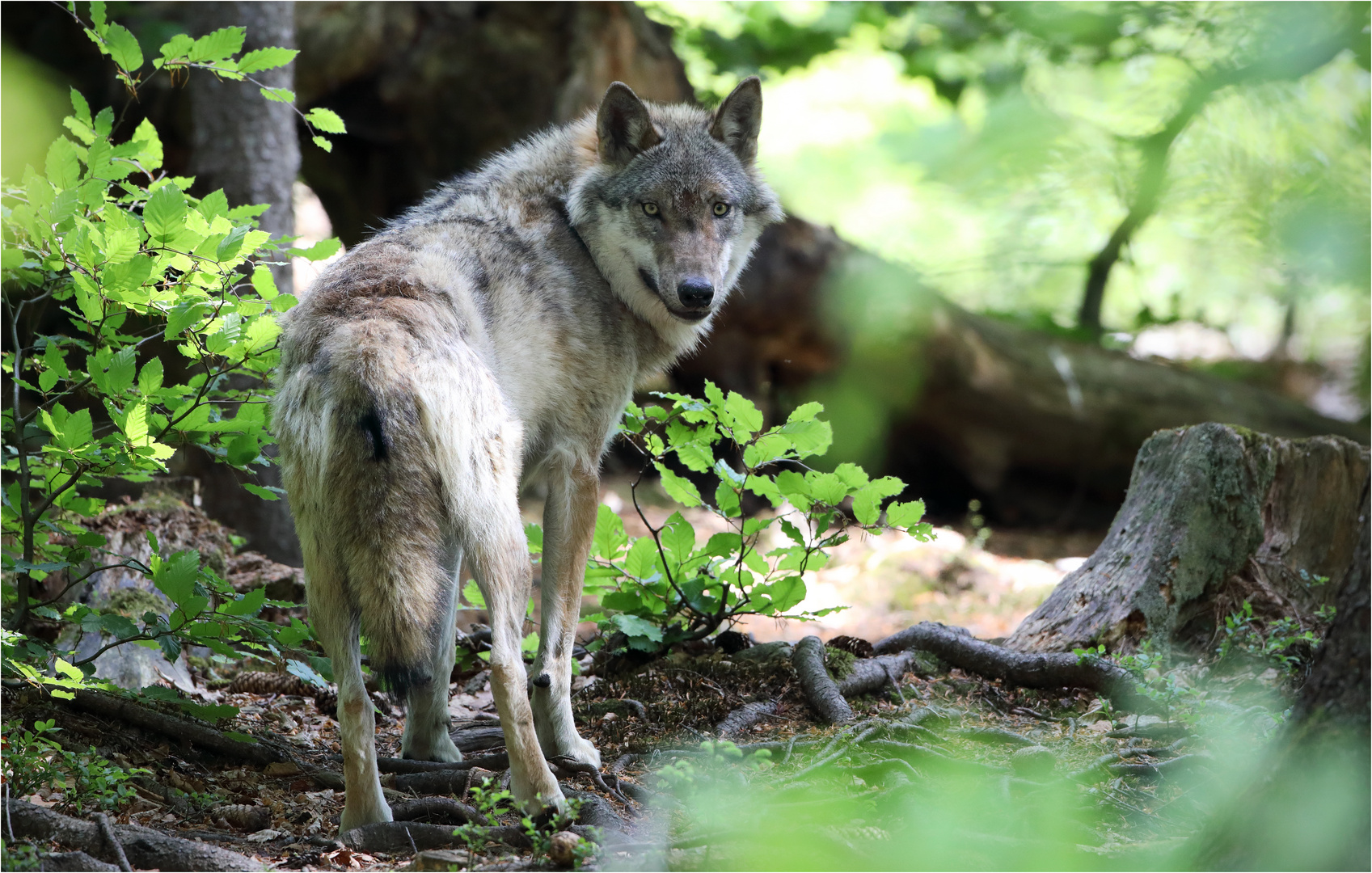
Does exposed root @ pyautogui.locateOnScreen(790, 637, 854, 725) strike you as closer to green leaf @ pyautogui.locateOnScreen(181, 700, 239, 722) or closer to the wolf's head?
the wolf's head

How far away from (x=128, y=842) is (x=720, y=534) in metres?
2.38

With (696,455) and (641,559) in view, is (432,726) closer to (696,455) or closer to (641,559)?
(641,559)

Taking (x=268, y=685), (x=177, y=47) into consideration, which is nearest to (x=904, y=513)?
(x=268, y=685)

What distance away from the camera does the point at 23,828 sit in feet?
8.30

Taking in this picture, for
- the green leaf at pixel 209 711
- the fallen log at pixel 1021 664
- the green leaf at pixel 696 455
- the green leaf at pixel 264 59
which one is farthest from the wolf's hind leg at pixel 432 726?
the fallen log at pixel 1021 664

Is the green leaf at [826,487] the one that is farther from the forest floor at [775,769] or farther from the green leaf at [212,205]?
the green leaf at [212,205]

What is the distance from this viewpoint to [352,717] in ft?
9.20

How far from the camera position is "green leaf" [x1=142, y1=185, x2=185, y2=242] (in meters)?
2.82

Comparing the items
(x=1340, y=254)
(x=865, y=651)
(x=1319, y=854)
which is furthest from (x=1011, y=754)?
(x=1340, y=254)

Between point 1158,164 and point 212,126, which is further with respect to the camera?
point 212,126

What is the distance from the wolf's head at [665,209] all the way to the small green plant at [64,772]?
2.57 metres

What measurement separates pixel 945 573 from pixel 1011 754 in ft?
15.4

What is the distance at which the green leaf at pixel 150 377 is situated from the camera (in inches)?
113

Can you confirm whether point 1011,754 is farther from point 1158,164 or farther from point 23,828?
point 23,828
